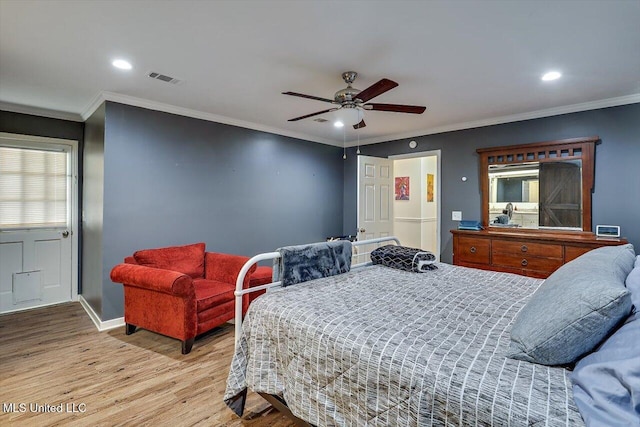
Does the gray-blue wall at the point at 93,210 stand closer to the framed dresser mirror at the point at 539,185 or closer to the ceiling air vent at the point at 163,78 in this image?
the ceiling air vent at the point at 163,78

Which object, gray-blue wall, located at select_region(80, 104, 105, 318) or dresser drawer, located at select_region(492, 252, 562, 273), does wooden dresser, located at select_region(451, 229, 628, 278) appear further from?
gray-blue wall, located at select_region(80, 104, 105, 318)

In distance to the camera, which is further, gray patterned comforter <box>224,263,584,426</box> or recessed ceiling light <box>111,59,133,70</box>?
recessed ceiling light <box>111,59,133,70</box>

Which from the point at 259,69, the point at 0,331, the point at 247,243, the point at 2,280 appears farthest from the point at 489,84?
the point at 2,280

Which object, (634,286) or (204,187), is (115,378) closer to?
(204,187)

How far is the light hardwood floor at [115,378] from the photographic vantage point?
80.4 inches

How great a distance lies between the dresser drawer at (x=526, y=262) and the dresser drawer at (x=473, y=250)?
112mm

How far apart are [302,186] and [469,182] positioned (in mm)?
2511

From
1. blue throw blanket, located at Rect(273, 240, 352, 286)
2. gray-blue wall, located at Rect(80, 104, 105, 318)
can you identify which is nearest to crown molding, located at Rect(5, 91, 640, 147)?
gray-blue wall, located at Rect(80, 104, 105, 318)

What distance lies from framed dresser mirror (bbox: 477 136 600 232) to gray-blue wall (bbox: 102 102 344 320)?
262 cm

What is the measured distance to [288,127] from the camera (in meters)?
4.85

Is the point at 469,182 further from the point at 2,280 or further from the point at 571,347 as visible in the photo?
the point at 2,280

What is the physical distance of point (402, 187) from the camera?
6672mm

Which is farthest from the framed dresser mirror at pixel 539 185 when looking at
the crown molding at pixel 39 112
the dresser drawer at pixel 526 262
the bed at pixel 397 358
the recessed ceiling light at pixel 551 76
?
the crown molding at pixel 39 112

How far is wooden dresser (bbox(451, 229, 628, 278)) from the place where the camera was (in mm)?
3338
